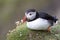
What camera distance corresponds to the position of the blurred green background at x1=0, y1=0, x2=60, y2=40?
160 inches

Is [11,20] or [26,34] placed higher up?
[26,34]

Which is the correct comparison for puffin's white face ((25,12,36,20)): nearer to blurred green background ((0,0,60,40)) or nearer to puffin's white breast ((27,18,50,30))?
puffin's white breast ((27,18,50,30))

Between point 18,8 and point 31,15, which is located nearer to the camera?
point 31,15

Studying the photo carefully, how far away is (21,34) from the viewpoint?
2066 mm

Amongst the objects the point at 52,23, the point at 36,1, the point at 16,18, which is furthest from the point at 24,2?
the point at 52,23

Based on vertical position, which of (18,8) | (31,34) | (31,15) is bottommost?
(18,8)

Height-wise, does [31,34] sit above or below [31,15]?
below

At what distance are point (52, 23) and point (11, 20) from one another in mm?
1920

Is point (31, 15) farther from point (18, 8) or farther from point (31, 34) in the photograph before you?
point (18, 8)

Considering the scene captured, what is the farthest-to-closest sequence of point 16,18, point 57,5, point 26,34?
point 57,5, point 16,18, point 26,34

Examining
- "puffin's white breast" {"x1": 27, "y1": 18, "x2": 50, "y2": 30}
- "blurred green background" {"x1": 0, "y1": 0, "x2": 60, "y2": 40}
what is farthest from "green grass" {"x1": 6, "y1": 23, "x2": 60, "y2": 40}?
"blurred green background" {"x1": 0, "y1": 0, "x2": 60, "y2": 40}

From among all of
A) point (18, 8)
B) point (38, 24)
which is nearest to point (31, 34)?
point (38, 24)

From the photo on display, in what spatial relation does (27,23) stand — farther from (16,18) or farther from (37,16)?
(16,18)

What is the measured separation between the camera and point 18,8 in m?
4.35
